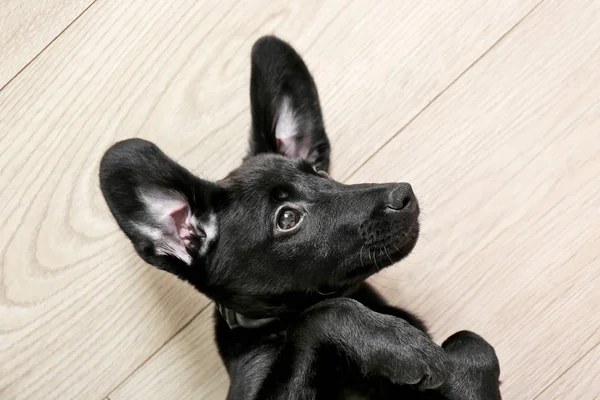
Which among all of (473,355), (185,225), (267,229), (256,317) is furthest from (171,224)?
(473,355)

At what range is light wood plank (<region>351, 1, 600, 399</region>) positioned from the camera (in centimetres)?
229

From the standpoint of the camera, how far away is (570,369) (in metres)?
2.28

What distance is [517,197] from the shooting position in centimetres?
231

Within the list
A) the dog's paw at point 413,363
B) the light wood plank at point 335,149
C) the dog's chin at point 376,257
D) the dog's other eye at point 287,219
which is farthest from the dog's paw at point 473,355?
the light wood plank at point 335,149

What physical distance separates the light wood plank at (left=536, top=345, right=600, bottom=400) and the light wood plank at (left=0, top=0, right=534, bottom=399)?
0.98 metres

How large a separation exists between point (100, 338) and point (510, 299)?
54.4 inches

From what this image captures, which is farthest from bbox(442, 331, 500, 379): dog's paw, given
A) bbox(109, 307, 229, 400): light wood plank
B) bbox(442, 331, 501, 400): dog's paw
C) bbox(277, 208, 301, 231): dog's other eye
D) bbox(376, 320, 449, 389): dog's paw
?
bbox(109, 307, 229, 400): light wood plank

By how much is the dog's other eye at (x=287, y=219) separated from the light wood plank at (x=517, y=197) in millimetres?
524

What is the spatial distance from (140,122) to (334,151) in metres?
0.67

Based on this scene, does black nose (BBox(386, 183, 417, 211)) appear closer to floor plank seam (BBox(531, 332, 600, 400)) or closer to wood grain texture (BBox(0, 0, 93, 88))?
floor plank seam (BBox(531, 332, 600, 400))

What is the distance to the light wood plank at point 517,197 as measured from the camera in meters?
2.29

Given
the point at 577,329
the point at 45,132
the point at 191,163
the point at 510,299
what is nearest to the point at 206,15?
the point at 191,163

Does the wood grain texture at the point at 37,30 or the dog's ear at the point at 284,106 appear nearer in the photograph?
the dog's ear at the point at 284,106

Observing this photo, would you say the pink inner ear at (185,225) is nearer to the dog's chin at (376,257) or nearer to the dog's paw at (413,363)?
the dog's chin at (376,257)
